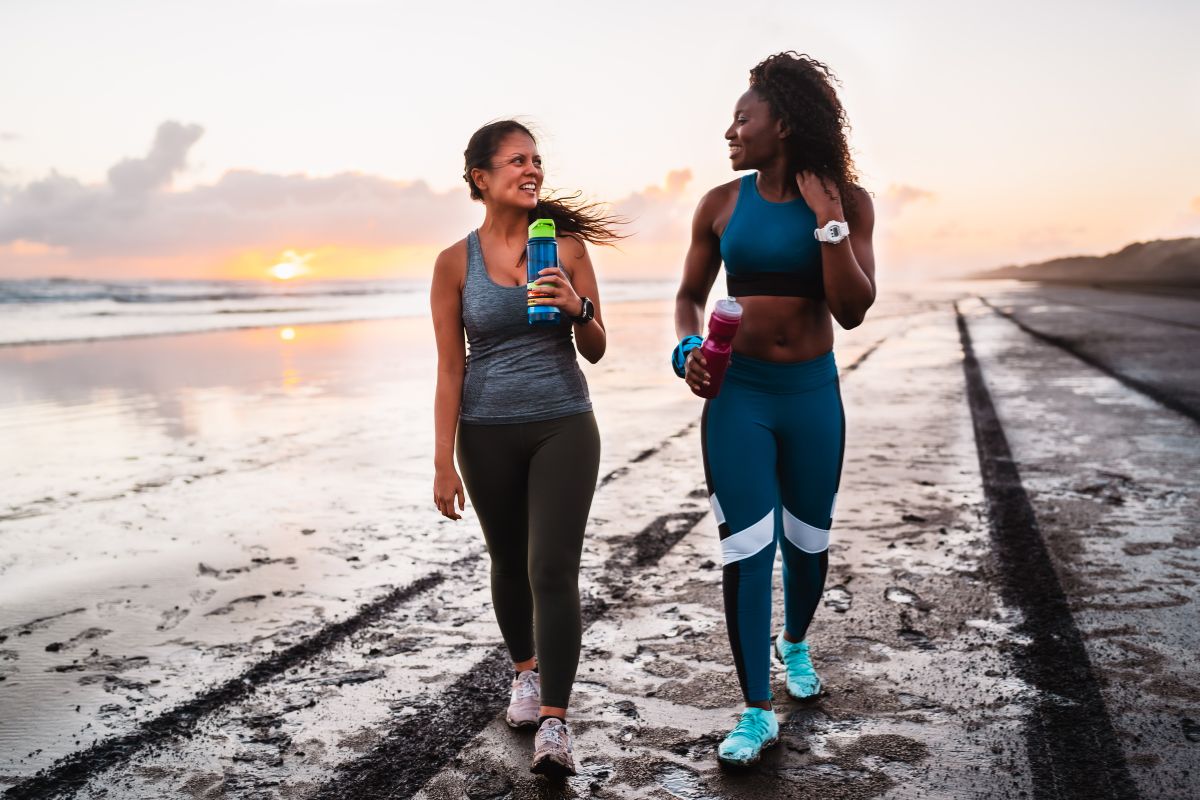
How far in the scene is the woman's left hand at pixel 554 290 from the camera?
8.88ft

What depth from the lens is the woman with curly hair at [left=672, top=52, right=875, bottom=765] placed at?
2.93 meters

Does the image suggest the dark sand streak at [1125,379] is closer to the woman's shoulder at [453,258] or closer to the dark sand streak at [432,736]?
the dark sand streak at [432,736]

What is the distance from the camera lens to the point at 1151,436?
8.08 meters

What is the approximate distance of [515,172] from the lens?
2.94m

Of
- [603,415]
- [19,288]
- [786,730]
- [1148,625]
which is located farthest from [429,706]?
[19,288]

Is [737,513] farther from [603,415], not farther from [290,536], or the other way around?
[603,415]

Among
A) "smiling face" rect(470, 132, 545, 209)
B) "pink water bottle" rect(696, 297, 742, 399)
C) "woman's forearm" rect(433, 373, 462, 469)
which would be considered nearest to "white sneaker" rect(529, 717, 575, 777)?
"woman's forearm" rect(433, 373, 462, 469)

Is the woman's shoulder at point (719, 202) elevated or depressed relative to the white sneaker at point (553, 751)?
elevated

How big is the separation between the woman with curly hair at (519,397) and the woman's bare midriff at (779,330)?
1.64ft

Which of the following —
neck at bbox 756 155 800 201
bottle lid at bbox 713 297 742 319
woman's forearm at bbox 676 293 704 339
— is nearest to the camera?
bottle lid at bbox 713 297 742 319

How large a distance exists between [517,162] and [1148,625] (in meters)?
3.26

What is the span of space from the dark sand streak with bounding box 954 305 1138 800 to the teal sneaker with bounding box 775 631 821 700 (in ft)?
2.34

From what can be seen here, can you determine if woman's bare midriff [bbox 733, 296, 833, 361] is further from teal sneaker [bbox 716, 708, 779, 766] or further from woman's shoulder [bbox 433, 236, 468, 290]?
teal sneaker [bbox 716, 708, 779, 766]

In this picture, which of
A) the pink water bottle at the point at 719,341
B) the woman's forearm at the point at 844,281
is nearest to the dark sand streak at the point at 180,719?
the pink water bottle at the point at 719,341
